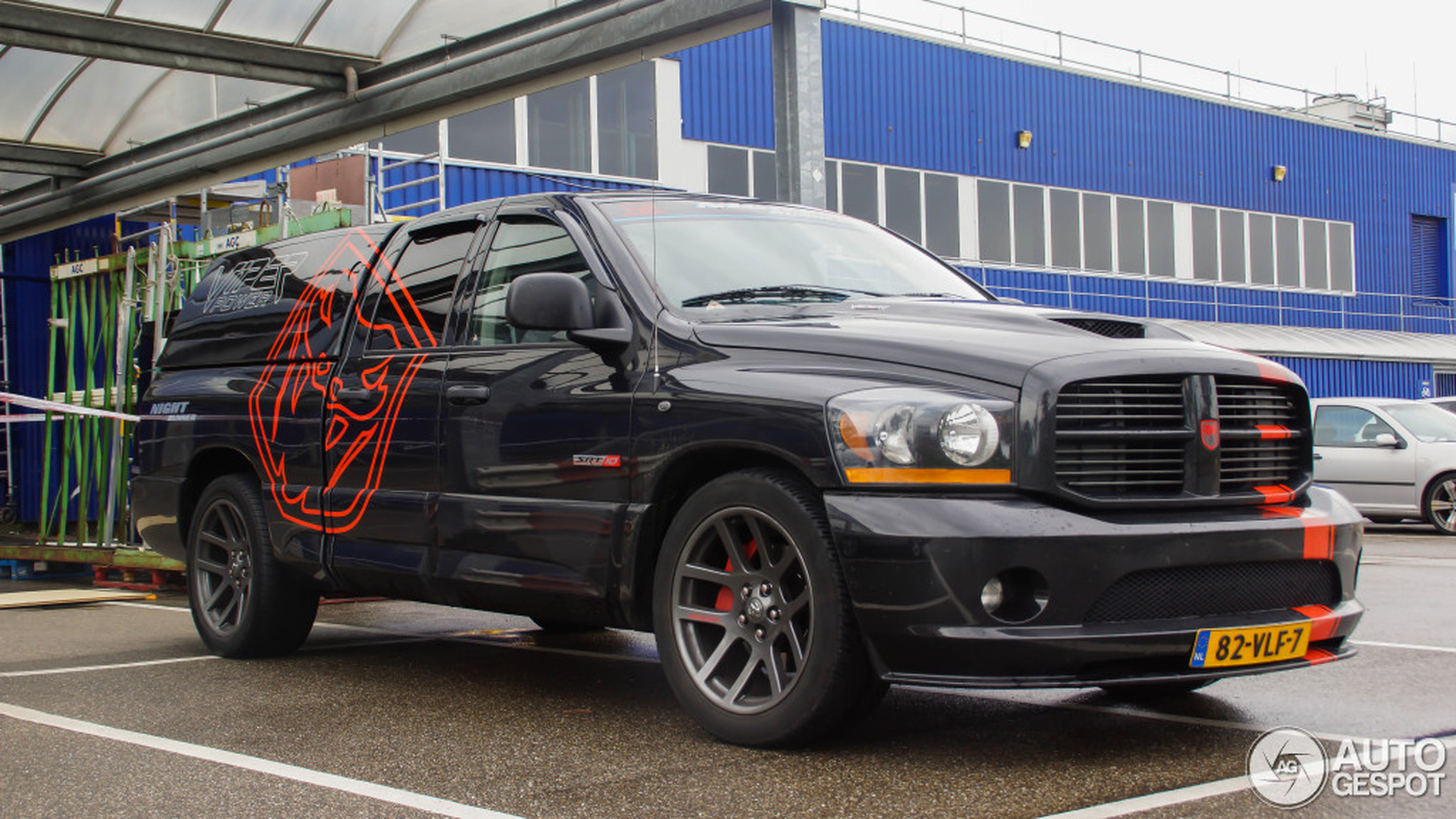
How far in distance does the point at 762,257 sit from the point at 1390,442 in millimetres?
11934

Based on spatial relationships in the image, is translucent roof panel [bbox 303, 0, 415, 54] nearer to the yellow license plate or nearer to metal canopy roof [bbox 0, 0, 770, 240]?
metal canopy roof [bbox 0, 0, 770, 240]

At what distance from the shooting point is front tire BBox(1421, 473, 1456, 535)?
15094mm

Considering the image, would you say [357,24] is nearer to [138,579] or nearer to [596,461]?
[138,579]

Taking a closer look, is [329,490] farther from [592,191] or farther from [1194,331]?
[1194,331]

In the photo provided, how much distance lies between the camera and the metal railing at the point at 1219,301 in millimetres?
26750

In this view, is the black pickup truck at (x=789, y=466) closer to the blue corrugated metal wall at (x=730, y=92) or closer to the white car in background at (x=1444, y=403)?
the white car in background at (x=1444, y=403)

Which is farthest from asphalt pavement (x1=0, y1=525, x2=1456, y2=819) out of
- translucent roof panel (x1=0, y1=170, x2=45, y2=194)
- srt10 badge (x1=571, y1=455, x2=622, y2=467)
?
translucent roof panel (x1=0, y1=170, x2=45, y2=194)

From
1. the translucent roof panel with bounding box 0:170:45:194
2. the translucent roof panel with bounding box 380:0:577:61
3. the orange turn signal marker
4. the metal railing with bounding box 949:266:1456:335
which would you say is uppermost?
the translucent roof panel with bounding box 380:0:577:61

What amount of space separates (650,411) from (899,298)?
106 cm

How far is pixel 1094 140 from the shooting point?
27.5m

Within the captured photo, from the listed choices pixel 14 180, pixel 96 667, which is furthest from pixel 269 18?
pixel 14 180

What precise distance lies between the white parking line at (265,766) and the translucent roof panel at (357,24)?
640 centimetres

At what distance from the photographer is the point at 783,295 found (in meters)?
5.16

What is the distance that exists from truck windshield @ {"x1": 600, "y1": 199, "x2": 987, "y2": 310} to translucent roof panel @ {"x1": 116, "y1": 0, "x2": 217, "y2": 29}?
19.6 ft
